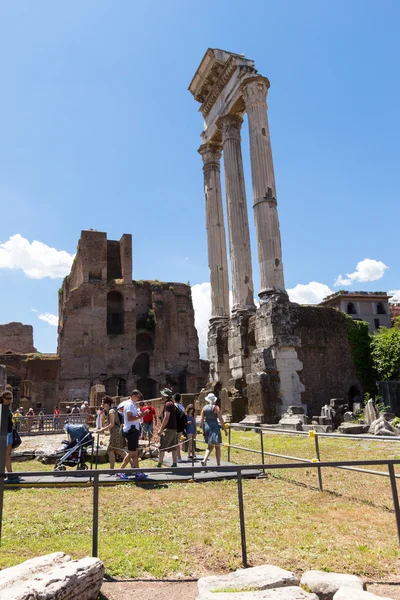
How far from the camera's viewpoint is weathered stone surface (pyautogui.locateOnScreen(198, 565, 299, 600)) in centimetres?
287

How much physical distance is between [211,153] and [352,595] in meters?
19.4

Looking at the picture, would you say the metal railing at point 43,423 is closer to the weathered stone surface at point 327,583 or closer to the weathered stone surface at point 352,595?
the weathered stone surface at point 327,583

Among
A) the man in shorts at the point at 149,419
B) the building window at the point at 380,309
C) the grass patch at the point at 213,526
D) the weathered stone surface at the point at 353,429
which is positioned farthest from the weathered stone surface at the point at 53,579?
the building window at the point at 380,309

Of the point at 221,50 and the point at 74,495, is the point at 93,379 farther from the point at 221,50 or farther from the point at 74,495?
the point at 74,495

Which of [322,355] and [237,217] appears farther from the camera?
[237,217]

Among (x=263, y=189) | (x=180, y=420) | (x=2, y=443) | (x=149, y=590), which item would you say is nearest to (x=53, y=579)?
(x=149, y=590)

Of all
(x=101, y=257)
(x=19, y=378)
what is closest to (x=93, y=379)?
(x=19, y=378)

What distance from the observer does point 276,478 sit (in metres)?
6.82

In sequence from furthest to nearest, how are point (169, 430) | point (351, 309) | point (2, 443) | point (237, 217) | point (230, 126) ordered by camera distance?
point (351, 309)
point (230, 126)
point (237, 217)
point (169, 430)
point (2, 443)

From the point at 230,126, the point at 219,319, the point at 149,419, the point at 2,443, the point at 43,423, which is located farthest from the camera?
the point at 43,423

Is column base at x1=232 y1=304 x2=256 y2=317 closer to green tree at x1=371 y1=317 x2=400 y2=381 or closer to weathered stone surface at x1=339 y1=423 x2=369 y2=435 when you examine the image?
green tree at x1=371 y1=317 x2=400 y2=381

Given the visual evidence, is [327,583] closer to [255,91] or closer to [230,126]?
[255,91]

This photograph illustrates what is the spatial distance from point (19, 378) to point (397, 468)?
34.6 meters

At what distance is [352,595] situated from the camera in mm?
2607
